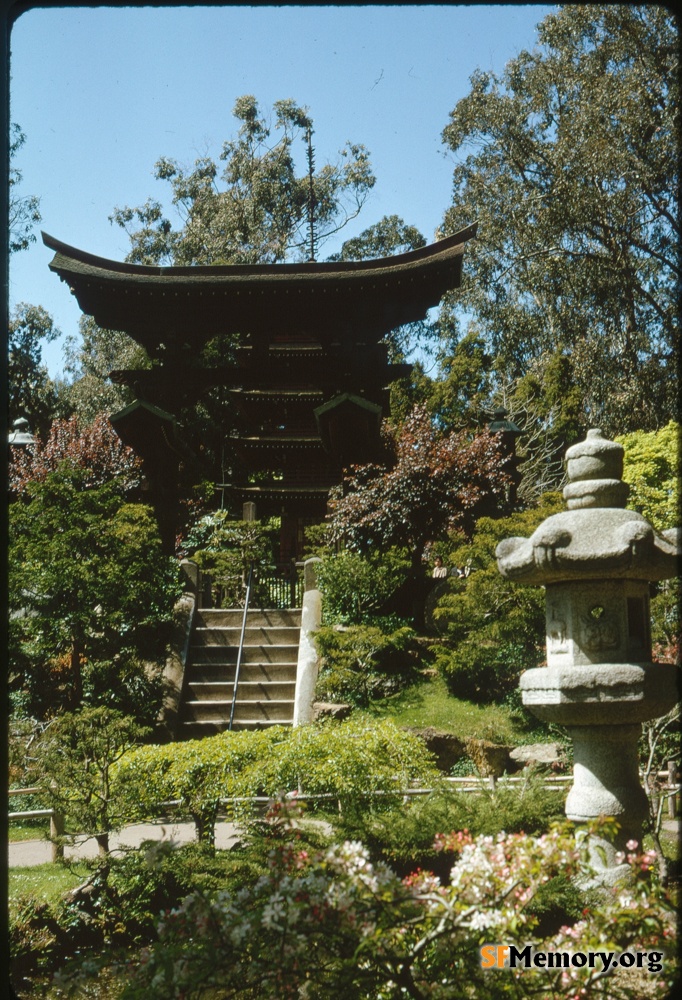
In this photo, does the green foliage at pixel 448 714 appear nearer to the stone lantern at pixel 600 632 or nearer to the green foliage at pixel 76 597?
the green foliage at pixel 76 597

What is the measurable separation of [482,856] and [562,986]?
0.53 m

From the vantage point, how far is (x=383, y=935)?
2.96m

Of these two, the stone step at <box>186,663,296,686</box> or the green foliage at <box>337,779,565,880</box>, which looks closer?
the green foliage at <box>337,779,565,880</box>

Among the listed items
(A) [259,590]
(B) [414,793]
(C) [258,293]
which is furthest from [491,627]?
(C) [258,293]

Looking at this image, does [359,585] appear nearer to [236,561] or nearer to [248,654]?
[248,654]

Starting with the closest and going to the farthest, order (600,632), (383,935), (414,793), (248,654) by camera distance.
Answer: (383,935), (600,632), (414,793), (248,654)

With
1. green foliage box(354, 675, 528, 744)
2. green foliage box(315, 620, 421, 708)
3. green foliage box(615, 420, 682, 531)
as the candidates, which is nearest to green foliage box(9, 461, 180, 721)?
green foliage box(315, 620, 421, 708)

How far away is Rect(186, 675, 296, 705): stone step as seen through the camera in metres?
9.38

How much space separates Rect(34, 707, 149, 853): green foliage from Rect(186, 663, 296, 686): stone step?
12.8 ft

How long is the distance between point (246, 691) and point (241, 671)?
0.47m

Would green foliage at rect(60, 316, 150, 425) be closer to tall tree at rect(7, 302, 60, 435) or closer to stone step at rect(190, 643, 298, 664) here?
tall tree at rect(7, 302, 60, 435)

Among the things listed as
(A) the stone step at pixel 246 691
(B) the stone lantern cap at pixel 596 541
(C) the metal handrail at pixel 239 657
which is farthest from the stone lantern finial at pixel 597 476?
(A) the stone step at pixel 246 691

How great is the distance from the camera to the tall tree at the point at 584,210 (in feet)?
50.7

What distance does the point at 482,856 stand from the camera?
122 inches
